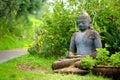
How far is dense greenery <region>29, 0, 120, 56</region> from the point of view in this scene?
13.7 m

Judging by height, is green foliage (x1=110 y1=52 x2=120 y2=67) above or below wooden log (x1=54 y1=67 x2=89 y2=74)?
above

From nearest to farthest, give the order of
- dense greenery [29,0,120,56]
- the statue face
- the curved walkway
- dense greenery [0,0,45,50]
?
1. the statue face
2. dense greenery [29,0,120,56]
3. the curved walkway
4. dense greenery [0,0,45,50]

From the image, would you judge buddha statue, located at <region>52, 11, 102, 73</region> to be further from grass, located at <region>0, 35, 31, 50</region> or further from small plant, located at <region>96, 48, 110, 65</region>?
grass, located at <region>0, 35, 31, 50</region>

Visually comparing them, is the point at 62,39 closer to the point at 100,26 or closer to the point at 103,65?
the point at 100,26

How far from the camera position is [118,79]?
9438 mm

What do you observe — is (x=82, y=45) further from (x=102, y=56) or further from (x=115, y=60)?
(x=115, y=60)

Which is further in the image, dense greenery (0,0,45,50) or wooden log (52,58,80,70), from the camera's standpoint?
dense greenery (0,0,45,50)

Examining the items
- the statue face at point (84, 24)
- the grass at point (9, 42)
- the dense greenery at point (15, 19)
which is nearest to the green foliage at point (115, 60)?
the statue face at point (84, 24)

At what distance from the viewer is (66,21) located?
14695 mm

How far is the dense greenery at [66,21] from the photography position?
45.1ft

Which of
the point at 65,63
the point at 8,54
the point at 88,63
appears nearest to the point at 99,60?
the point at 88,63

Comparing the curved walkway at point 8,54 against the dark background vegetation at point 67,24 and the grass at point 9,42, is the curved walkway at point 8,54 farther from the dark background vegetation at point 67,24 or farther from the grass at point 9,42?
the grass at point 9,42

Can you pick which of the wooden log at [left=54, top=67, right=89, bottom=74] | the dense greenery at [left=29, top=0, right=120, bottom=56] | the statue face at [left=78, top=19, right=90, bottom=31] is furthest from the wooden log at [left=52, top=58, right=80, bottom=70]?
the dense greenery at [left=29, top=0, right=120, bottom=56]

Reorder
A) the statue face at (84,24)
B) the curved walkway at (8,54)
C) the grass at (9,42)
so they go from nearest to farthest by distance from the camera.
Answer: the statue face at (84,24)
the curved walkway at (8,54)
the grass at (9,42)
